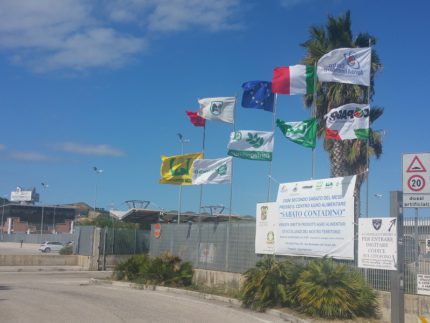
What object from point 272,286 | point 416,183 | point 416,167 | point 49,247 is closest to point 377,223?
point 416,183

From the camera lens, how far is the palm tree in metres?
23.7

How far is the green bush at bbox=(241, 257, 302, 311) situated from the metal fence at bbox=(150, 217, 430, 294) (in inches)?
64.8

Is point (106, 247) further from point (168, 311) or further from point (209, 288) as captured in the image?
point (168, 311)

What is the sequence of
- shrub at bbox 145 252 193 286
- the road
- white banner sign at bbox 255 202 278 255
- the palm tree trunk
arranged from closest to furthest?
the road → white banner sign at bbox 255 202 278 255 → shrub at bbox 145 252 193 286 → the palm tree trunk

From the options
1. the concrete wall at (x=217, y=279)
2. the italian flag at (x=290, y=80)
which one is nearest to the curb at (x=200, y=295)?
the concrete wall at (x=217, y=279)

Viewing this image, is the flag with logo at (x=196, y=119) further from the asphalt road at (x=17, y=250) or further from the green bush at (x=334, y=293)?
the asphalt road at (x=17, y=250)

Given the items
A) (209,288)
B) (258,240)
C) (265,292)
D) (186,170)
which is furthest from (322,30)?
(265,292)

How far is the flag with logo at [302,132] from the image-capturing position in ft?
61.4

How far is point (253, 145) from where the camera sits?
67.6 ft

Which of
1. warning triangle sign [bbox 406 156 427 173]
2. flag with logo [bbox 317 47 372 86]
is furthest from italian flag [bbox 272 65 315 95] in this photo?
warning triangle sign [bbox 406 156 427 173]

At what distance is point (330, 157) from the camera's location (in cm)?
2455

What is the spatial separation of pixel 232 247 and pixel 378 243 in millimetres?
9025

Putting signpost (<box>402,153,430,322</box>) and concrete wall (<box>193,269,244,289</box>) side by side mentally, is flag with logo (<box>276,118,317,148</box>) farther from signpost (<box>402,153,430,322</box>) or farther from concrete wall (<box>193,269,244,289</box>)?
signpost (<box>402,153,430,322</box>)

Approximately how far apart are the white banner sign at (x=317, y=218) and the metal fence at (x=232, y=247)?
0.78m
